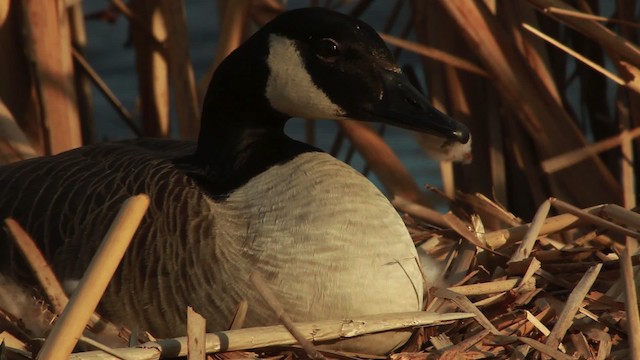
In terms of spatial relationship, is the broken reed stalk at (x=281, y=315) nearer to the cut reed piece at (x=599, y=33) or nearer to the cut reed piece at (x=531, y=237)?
the cut reed piece at (x=531, y=237)

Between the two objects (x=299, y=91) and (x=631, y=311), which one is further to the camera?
(x=299, y=91)

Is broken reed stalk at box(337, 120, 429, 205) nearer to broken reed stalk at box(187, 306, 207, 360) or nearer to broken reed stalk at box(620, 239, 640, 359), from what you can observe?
broken reed stalk at box(620, 239, 640, 359)

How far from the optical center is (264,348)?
2537 millimetres

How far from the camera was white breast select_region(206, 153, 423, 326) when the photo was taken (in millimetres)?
2713

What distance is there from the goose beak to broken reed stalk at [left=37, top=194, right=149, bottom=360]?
2.77 ft

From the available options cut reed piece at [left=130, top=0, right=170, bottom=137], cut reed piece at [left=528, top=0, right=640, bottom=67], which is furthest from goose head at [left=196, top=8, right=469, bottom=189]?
cut reed piece at [left=130, top=0, right=170, bottom=137]

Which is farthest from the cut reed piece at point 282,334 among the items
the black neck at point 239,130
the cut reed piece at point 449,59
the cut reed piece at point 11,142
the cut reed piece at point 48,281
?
the cut reed piece at point 11,142

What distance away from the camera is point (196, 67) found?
6492 millimetres

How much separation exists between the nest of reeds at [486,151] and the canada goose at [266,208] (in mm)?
111

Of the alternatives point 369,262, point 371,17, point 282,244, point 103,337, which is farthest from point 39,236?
point 371,17

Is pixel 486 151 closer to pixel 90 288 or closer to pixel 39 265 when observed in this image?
pixel 39 265

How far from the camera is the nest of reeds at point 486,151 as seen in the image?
265 cm

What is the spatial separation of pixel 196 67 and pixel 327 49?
145 inches

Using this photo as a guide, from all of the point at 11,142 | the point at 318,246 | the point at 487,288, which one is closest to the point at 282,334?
the point at 318,246
